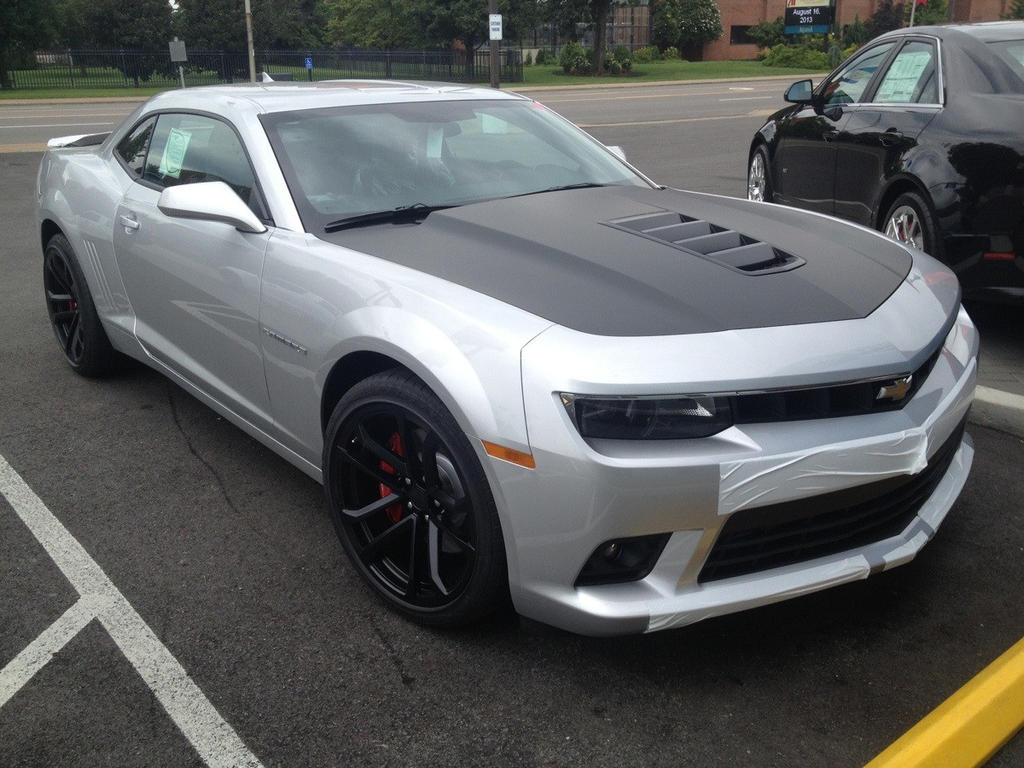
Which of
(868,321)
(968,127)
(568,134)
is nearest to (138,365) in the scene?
(568,134)

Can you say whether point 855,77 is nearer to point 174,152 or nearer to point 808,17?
point 174,152

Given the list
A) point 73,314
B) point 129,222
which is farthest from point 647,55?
point 129,222

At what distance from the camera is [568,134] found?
432 cm

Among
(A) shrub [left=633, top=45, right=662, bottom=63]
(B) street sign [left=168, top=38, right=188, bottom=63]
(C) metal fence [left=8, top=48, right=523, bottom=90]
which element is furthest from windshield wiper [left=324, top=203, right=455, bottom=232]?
(A) shrub [left=633, top=45, right=662, bottom=63]

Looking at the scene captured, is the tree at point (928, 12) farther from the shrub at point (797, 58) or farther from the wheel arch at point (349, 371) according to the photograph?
the wheel arch at point (349, 371)

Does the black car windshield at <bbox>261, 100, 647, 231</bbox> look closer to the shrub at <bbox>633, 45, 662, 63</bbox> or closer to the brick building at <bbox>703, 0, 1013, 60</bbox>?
the shrub at <bbox>633, 45, 662, 63</bbox>

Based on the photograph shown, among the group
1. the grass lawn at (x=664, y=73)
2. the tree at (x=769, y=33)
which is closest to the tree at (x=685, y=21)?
the tree at (x=769, y=33)

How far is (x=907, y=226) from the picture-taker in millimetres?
5363

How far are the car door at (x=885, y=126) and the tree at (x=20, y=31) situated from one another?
39.5m

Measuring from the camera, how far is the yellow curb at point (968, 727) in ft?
7.39

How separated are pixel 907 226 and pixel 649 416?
3652 mm

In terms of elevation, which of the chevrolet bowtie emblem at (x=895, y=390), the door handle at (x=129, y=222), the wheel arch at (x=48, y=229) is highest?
the door handle at (x=129, y=222)

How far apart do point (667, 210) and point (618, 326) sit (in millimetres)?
1167

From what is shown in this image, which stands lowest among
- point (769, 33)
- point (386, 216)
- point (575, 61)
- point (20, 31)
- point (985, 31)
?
point (386, 216)
